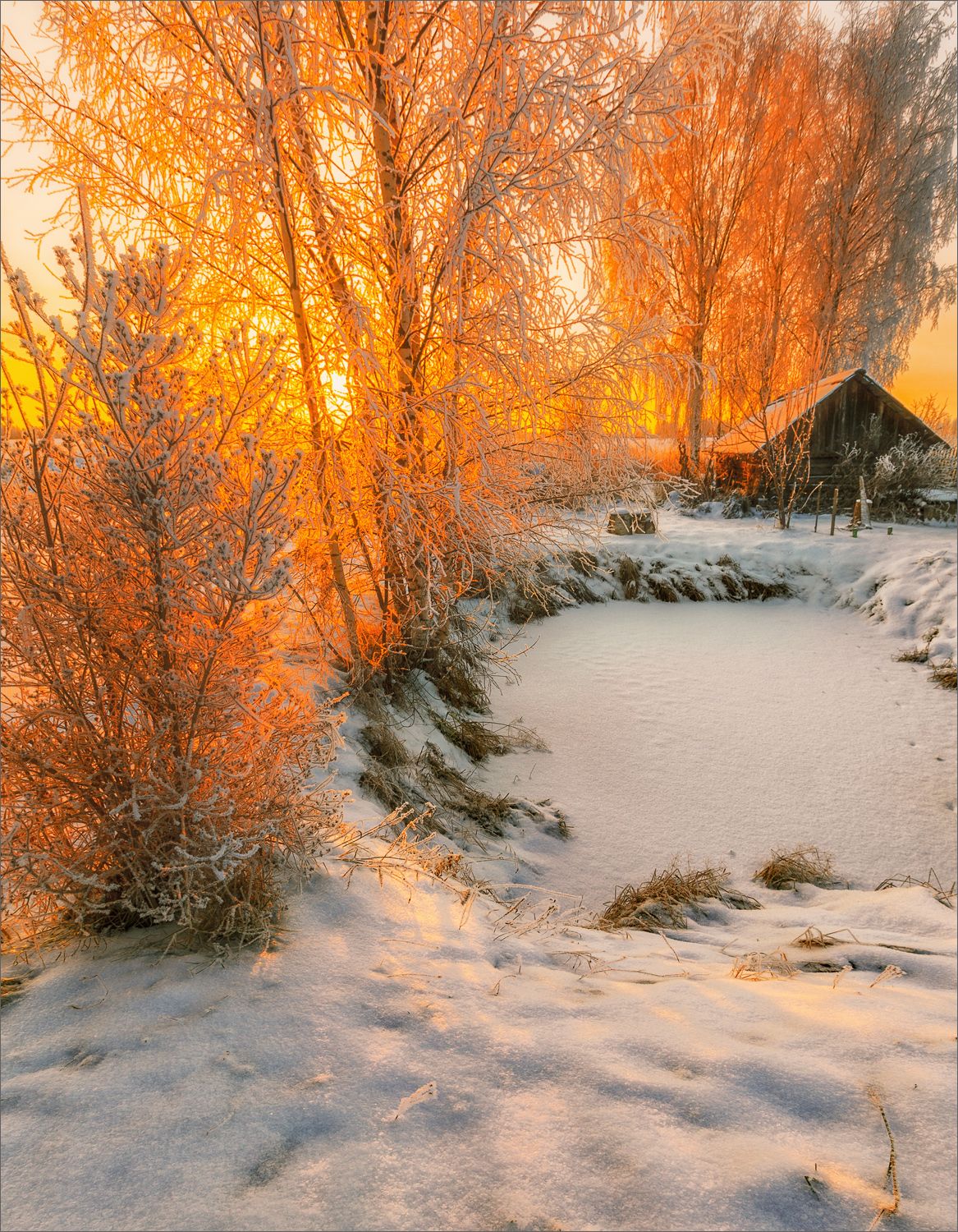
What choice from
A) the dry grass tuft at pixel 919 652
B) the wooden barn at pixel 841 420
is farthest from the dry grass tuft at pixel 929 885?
the wooden barn at pixel 841 420

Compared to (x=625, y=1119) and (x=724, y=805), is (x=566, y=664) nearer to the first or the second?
(x=724, y=805)

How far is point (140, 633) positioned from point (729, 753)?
5.47m

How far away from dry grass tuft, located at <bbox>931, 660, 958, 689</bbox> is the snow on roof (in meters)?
8.49

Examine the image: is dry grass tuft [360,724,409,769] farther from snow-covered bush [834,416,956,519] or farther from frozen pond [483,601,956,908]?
snow-covered bush [834,416,956,519]

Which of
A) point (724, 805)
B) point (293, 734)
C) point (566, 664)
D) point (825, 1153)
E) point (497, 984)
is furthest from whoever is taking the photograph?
point (566, 664)

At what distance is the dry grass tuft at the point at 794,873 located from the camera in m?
4.21

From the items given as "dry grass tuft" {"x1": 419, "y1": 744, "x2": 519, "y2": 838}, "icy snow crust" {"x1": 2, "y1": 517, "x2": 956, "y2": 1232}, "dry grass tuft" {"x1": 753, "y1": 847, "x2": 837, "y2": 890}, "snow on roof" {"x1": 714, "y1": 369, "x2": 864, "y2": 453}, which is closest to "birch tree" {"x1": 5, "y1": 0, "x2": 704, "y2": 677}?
"dry grass tuft" {"x1": 419, "y1": 744, "x2": 519, "y2": 838}

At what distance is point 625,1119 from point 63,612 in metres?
1.99

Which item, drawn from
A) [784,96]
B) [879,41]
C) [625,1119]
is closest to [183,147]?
[625,1119]

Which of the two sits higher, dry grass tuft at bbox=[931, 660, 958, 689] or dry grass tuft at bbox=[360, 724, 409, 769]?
dry grass tuft at bbox=[360, 724, 409, 769]

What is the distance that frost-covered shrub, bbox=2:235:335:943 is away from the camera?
1.68 meters

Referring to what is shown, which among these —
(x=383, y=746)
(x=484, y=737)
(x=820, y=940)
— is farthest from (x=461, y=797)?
(x=820, y=940)

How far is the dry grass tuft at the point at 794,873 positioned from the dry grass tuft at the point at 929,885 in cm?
32

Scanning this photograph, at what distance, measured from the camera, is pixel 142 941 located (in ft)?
6.74
